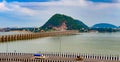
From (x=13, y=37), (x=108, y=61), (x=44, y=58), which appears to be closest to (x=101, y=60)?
(x=108, y=61)

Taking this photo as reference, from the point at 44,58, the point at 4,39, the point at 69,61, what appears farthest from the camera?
the point at 4,39

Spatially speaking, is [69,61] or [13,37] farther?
[13,37]

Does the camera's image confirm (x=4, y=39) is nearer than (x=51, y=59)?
No

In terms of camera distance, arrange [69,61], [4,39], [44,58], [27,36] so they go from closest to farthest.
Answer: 1. [69,61]
2. [44,58]
3. [4,39]
4. [27,36]

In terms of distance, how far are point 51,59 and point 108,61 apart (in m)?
9.30

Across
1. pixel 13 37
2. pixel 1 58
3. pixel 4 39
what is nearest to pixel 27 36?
pixel 13 37

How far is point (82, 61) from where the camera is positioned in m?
48.8

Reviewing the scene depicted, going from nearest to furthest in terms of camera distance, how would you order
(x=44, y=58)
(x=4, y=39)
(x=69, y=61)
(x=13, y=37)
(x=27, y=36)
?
(x=69, y=61) < (x=44, y=58) < (x=4, y=39) < (x=13, y=37) < (x=27, y=36)

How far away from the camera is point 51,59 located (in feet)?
165

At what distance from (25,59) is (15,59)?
69.1 inches

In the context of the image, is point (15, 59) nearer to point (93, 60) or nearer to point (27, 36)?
point (93, 60)

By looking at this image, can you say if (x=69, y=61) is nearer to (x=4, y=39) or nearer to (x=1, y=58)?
(x=1, y=58)

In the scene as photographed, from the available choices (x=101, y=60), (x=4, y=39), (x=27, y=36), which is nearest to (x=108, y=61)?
(x=101, y=60)

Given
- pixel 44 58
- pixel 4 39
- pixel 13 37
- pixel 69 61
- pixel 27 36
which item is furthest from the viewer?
pixel 27 36
